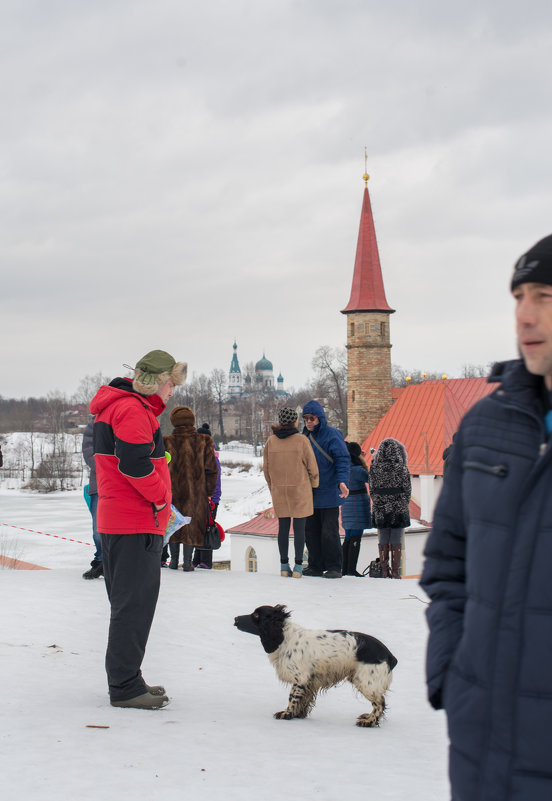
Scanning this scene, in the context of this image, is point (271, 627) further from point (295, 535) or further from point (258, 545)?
point (258, 545)

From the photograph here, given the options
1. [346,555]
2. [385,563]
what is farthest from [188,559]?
[385,563]

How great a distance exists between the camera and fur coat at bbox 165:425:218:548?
346 inches

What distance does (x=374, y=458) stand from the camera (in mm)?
9891

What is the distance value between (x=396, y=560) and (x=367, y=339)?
4872 cm

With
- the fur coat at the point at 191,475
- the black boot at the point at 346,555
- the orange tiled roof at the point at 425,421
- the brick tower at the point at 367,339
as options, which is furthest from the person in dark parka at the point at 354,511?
the brick tower at the point at 367,339

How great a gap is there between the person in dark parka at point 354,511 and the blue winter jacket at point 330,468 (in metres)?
0.84

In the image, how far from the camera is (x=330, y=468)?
8.98 meters

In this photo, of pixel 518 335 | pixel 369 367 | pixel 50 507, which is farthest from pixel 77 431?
pixel 518 335

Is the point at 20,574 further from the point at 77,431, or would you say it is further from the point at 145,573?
the point at 77,431

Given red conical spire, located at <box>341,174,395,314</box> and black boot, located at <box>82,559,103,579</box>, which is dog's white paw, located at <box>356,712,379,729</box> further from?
red conical spire, located at <box>341,174,395,314</box>

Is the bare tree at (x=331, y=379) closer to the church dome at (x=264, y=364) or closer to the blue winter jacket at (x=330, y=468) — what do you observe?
the blue winter jacket at (x=330, y=468)

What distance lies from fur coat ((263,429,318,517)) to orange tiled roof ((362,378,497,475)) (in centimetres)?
3282

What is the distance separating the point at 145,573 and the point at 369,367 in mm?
53630

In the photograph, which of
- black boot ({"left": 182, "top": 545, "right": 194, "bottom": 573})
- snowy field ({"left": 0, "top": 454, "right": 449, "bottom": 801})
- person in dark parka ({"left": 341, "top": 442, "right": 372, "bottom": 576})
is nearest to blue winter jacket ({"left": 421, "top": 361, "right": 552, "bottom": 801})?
snowy field ({"left": 0, "top": 454, "right": 449, "bottom": 801})
